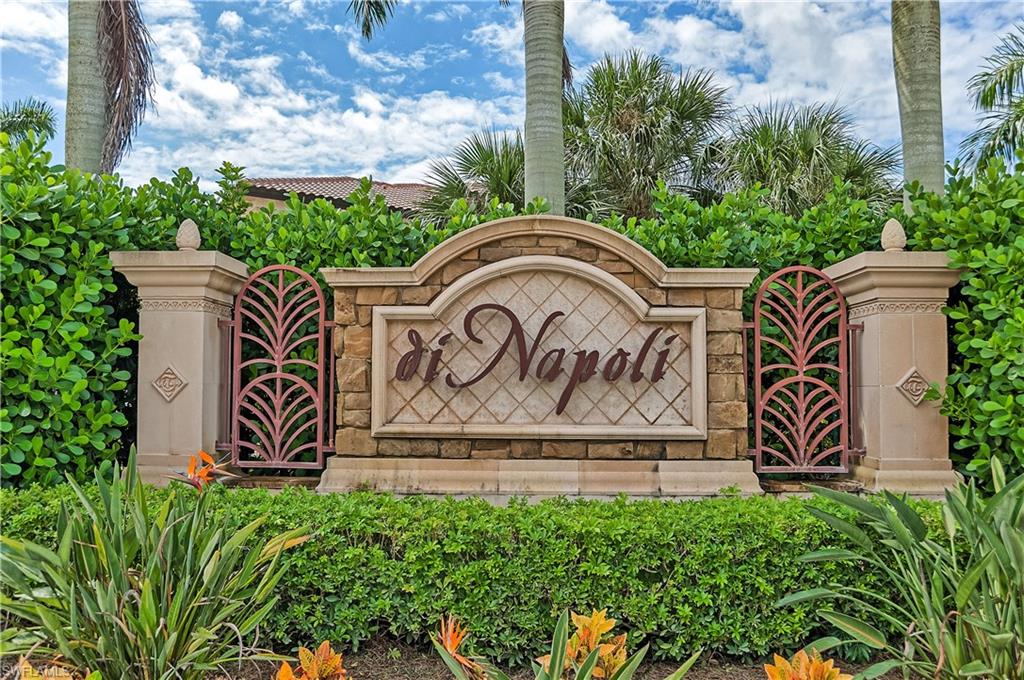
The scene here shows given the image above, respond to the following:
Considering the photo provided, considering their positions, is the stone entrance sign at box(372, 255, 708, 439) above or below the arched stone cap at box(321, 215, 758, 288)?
below

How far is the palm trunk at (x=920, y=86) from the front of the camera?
7199 mm

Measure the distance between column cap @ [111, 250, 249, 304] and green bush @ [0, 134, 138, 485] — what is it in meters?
0.19

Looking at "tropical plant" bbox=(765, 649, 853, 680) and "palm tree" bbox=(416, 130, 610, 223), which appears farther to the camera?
"palm tree" bbox=(416, 130, 610, 223)

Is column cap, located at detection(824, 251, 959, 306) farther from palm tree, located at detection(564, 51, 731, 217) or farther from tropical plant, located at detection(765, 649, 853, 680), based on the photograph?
palm tree, located at detection(564, 51, 731, 217)

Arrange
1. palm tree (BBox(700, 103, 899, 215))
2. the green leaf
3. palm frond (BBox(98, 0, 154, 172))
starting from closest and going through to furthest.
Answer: the green leaf → palm frond (BBox(98, 0, 154, 172)) → palm tree (BBox(700, 103, 899, 215))

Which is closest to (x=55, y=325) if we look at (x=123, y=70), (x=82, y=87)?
(x=82, y=87)

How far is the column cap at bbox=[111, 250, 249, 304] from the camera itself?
487cm

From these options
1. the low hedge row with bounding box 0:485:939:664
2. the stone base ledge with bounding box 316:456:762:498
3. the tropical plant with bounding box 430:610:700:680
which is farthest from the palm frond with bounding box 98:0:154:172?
the tropical plant with bounding box 430:610:700:680

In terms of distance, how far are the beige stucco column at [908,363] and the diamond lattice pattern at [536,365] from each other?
1.45 m

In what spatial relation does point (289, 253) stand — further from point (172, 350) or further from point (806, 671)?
point (806, 671)

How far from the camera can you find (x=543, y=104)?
669 centimetres

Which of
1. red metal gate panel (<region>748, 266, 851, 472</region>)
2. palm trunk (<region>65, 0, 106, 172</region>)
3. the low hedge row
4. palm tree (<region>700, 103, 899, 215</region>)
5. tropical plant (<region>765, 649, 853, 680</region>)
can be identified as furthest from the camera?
palm tree (<region>700, 103, 899, 215</region>)

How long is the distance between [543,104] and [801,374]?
3748mm

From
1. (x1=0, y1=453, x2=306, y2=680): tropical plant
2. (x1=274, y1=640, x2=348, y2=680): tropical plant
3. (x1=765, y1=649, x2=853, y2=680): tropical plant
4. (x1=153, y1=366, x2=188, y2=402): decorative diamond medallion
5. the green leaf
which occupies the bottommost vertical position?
(x1=274, y1=640, x2=348, y2=680): tropical plant
